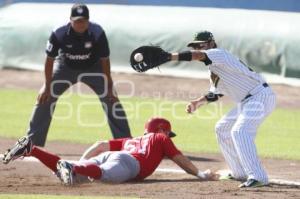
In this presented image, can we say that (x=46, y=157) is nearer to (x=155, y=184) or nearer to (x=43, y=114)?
(x=155, y=184)

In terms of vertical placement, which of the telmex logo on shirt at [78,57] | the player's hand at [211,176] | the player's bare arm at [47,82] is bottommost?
the player's hand at [211,176]

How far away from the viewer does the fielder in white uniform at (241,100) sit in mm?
8961

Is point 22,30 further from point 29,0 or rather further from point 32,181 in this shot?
point 32,181

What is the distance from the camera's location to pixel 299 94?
61.1 ft

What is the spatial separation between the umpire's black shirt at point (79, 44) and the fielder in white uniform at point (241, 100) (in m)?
2.20

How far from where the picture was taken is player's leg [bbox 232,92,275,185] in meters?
9.02

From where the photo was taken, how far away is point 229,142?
9.50 meters

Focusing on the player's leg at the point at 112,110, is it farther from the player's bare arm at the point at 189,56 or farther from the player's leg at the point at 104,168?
the player's bare arm at the point at 189,56

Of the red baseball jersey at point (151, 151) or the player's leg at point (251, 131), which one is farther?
the red baseball jersey at point (151, 151)

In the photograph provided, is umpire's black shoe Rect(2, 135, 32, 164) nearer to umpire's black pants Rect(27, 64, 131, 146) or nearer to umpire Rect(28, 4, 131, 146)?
umpire Rect(28, 4, 131, 146)

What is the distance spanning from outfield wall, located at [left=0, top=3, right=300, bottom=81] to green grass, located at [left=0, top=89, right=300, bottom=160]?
7.98 ft

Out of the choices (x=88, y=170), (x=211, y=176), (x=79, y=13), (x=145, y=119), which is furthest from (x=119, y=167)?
(x=145, y=119)

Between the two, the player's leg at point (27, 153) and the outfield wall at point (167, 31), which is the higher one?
the player's leg at point (27, 153)

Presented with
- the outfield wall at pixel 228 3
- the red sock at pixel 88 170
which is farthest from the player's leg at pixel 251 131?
the outfield wall at pixel 228 3
